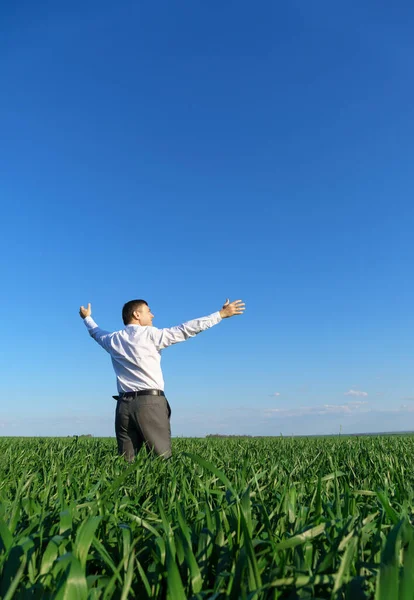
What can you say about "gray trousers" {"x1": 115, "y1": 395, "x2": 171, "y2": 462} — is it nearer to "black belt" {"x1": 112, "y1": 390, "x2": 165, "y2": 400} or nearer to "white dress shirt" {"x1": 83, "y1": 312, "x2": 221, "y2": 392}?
"black belt" {"x1": 112, "y1": 390, "x2": 165, "y2": 400}

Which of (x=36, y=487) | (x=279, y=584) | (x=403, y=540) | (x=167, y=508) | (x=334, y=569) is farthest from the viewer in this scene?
(x=36, y=487)

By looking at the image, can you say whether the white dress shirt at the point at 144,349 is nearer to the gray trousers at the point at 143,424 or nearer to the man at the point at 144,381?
the man at the point at 144,381

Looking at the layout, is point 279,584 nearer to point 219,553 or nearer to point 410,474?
point 219,553

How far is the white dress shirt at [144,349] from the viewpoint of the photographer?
6043 mm

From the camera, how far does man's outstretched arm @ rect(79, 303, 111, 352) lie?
21.4 ft

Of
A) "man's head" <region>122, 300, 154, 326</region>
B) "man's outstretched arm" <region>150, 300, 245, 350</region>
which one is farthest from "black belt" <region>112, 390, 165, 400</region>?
"man's head" <region>122, 300, 154, 326</region>

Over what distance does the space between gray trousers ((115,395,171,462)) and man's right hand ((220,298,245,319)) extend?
51.1 inches

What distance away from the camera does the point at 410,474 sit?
4230 millimetres

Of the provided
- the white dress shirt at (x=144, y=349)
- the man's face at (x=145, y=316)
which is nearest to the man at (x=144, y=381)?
the white dress shirt at (x=144, y=349)

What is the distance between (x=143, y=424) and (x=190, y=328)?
1.29 m

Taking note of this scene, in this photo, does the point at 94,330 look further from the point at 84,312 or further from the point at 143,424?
the point at 143,424

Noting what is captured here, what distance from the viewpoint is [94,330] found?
6.91 meters

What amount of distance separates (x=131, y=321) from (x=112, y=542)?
4.82 m

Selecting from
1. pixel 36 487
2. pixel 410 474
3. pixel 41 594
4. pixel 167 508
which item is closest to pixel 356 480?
pixel 410 474
